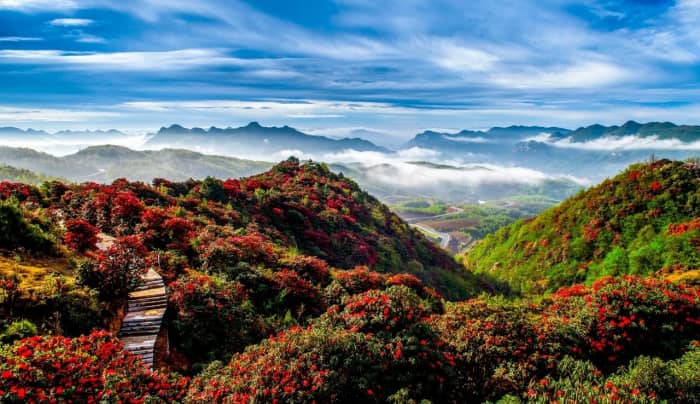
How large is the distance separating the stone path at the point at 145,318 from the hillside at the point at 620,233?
29834 mm

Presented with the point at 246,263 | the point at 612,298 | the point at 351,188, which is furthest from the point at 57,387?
the point at 351,188

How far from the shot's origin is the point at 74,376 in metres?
7.14

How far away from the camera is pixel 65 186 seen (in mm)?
23734

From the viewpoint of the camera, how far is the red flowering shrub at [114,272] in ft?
39.4

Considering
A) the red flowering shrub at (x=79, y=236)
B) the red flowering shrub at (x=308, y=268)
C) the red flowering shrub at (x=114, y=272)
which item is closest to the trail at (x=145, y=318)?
the red flowering shrub at (x=114, y=272)

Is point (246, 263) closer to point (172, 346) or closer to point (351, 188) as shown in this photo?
point (172, 346)

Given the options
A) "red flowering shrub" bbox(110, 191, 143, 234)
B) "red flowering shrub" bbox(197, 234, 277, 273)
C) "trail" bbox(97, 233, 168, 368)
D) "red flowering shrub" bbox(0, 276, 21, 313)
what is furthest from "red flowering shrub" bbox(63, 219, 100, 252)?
"red flowering shrub" bbox(0, 276, 21, 313)

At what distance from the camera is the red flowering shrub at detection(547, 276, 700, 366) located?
10184mm

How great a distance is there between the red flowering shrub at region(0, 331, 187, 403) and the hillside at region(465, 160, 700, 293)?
30.2 meters

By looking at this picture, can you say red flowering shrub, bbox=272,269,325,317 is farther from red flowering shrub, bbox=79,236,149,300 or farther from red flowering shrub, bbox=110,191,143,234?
red flowering shrub, bbox=110,191,143,234

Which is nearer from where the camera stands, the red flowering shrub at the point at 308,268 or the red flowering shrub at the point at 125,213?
the red flowering shrub at the point at 308,268

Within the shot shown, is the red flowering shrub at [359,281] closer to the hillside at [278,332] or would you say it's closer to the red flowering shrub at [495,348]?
the hillside at [278,332]

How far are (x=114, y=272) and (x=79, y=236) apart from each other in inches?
152

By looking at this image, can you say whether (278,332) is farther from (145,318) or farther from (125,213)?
(125,213)
